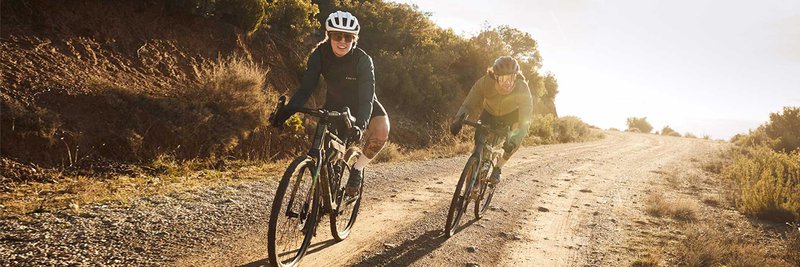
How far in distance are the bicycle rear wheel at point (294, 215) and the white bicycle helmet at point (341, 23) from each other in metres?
1.42

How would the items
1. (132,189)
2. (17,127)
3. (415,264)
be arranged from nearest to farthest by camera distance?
1. (415,264)
2. (132,189)
3. (17,127)

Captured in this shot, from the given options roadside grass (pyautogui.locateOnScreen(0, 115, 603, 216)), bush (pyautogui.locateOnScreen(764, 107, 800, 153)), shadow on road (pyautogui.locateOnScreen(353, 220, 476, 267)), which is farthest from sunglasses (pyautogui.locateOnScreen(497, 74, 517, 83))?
bush (pyautogui.locateOnScreen(764, 107, 800, 153))

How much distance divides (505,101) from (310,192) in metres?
3.62

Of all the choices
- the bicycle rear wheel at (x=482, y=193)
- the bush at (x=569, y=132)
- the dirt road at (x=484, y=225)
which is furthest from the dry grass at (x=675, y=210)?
the bush at (x=569, y=132)

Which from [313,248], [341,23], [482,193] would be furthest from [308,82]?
[482,193]

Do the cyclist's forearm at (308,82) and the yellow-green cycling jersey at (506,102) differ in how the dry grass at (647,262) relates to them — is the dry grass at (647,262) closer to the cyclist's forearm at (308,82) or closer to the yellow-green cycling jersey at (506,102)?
the yellow-green cycling jersey at (506,102)

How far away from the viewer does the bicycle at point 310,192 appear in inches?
154

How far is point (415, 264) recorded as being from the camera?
5.06 metres

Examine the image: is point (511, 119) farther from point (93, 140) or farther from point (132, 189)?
point (93, 140)

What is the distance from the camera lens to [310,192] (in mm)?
4320

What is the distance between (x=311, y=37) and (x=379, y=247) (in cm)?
1334

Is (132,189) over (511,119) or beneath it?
beneath

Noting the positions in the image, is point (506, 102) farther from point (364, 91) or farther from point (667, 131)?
point (667, 131)

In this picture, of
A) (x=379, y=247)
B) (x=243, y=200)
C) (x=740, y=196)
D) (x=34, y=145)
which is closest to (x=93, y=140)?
(x=34, y=145)
